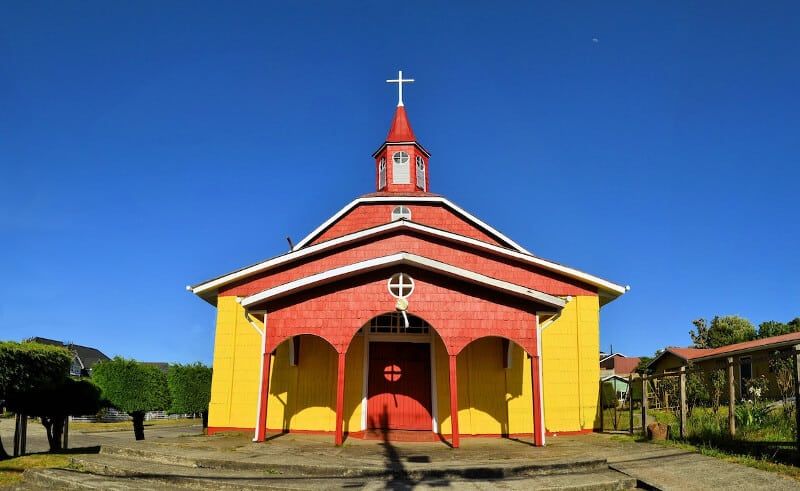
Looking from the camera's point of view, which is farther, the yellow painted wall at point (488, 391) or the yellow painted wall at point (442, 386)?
the yellow painted wall at point (488, 391)

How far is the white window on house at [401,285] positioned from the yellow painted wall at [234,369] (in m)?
4.78

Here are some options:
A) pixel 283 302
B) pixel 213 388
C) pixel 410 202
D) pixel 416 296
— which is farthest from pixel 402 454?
pixel 410 202

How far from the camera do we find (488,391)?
52.8 ft

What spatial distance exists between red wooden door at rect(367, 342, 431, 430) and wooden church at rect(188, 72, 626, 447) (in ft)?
0.09

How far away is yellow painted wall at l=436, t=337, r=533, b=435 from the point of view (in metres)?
15.8

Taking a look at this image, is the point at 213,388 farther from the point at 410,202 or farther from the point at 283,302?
the point at 410,202

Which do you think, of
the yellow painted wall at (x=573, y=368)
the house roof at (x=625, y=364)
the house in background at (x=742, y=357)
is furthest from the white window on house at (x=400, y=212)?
the house roof at (x=625, y=364)

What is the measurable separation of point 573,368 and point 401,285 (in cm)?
568

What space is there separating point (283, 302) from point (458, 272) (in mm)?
4117

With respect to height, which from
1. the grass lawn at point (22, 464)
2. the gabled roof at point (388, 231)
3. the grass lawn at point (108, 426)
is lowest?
the grass lawn at point (108, 426)

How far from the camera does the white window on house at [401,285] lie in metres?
14.0

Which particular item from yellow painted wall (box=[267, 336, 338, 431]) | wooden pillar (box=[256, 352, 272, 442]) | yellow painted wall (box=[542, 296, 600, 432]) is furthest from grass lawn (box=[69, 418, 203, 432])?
yellow painted wall (box=[542, 296, 600, 432])

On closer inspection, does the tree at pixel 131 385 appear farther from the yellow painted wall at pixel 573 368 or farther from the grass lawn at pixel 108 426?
the grass lawn at pixel 108 426

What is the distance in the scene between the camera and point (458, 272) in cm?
1380
